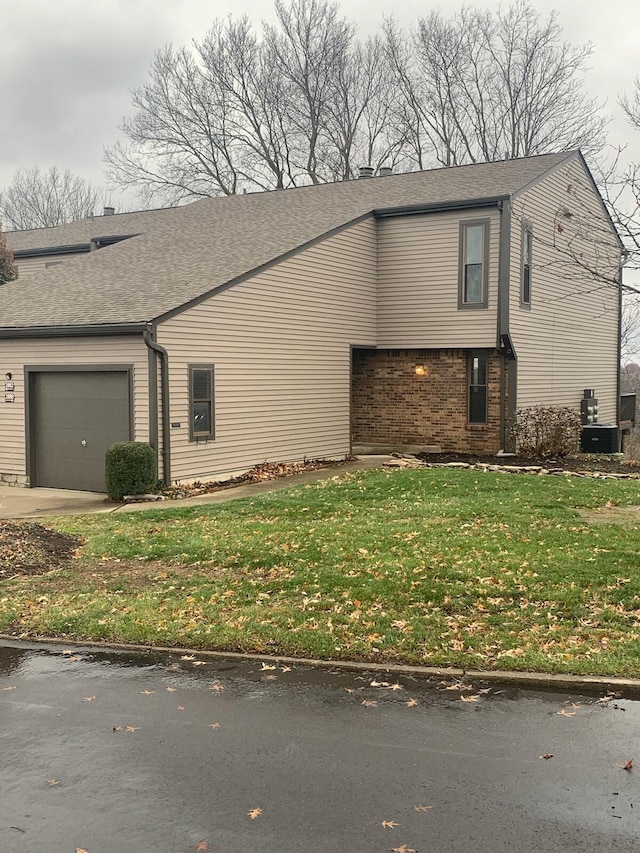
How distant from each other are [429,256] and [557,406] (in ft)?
18.3

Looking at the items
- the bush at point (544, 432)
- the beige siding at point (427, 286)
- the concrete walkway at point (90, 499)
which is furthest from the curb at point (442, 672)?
the beige siding at point (427, 286)

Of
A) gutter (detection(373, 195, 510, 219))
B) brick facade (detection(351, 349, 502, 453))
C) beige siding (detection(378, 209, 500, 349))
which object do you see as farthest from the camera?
brick facade (detection(351, 349, 502, 453))

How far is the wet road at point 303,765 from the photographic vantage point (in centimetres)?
393

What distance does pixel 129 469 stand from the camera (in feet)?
45.8

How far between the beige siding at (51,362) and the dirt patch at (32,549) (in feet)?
12.4

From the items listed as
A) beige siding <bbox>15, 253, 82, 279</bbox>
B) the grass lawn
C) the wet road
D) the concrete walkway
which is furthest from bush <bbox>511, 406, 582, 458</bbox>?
beige siding <bbox>15, 253, 82, 279</bbox>

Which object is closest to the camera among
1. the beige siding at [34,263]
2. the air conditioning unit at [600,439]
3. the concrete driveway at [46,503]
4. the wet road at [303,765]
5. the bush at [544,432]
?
the wet road at [303,765]

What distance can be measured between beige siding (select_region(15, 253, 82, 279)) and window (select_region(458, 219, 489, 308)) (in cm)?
1416

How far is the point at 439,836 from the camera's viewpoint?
3.88 metres

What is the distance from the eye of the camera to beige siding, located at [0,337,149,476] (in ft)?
47.6

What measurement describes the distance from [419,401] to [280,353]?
4.42 m

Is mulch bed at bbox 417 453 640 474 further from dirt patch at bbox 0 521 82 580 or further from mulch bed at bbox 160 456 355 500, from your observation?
dirt patch at bbox 0 521 82 580

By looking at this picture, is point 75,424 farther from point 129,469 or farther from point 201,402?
point 201,402

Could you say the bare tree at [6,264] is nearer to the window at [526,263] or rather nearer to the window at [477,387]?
the window at [477,387]
